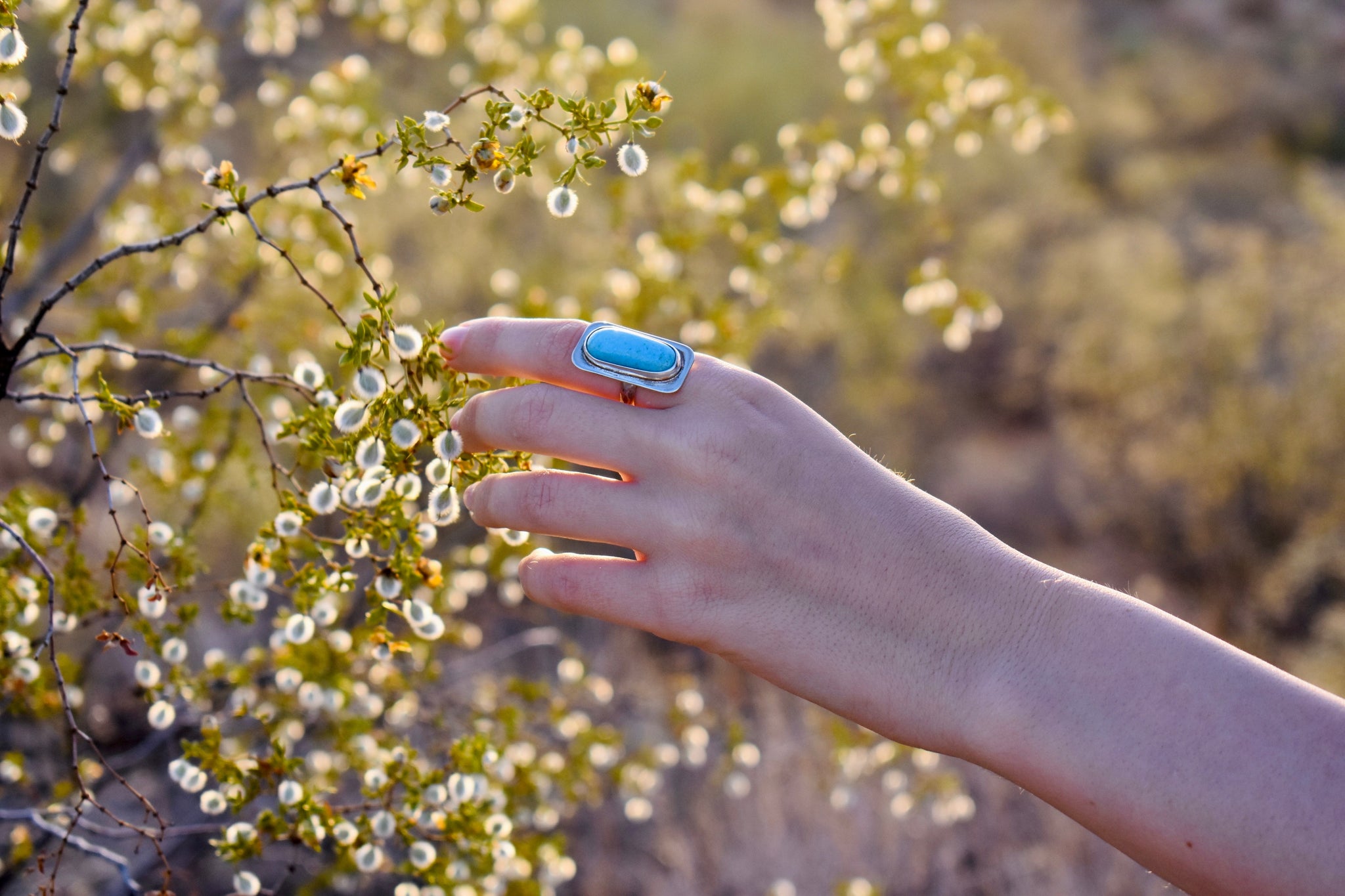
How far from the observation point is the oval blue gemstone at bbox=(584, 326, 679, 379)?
3.89 feet

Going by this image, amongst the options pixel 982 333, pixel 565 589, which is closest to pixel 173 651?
pixel 565 589

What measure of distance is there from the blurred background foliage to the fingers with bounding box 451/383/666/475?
1.11 meters

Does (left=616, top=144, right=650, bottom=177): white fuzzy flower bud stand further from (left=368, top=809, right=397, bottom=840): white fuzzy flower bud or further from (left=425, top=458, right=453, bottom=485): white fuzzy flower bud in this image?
(left=368, top=809, right=397, bottom=840): white fuzzy flower bud

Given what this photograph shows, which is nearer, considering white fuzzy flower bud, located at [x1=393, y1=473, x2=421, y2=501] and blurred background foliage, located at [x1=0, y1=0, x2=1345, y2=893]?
white fuzzy flower bud, located at [x1=393, y1=473, x2=421, y2=501]

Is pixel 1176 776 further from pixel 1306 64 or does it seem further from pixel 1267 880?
pixel 1306 64

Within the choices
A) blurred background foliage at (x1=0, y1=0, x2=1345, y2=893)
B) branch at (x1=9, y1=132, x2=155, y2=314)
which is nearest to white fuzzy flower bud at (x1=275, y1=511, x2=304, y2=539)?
blurred background foliage at (x1=0, y1=0, x2=1345, y2=893)

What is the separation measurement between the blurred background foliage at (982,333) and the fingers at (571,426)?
111 centimetres

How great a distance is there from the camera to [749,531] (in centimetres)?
120

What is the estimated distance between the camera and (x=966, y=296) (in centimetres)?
268

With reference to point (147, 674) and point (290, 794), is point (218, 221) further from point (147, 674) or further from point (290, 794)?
point (290, 794)

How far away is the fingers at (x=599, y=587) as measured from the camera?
1.21 m

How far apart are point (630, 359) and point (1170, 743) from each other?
2.79 feet

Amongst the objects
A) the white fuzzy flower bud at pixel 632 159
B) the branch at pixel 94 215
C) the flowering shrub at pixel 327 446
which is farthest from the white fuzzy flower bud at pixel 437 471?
the branch at pixel 94 215

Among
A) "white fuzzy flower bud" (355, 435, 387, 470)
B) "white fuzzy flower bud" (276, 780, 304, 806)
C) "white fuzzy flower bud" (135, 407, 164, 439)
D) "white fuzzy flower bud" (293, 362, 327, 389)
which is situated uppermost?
"white fuzzy flower bud" (135, 407, 164, 439)
